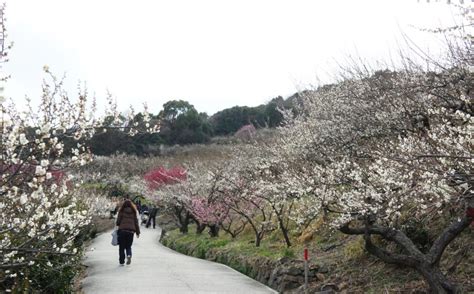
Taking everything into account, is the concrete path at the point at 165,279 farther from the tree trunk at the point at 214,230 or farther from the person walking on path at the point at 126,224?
the tree trunk at the point at 214,230

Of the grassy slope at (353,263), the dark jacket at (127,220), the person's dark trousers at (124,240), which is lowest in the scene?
the grassy slope at (353,263)

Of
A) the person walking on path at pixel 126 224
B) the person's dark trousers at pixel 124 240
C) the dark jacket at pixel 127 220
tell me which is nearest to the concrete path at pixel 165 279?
the person's dark trousers at pixel 124 240

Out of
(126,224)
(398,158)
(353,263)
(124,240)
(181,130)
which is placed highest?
(181,130)

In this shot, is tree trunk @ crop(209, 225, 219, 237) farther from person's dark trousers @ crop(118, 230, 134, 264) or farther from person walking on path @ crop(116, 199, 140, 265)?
person walking on path @ crop(116, 199, 140, 265)

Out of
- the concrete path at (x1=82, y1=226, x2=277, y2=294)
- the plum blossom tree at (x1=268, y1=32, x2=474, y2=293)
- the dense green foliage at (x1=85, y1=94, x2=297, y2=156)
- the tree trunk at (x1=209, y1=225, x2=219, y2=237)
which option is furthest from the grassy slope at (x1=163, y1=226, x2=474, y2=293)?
the dense green foliage at (x1=85, y1=94, x2=297, y2=156)

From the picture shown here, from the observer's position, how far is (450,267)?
25.8 feet

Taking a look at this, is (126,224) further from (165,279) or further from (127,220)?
(165,279)

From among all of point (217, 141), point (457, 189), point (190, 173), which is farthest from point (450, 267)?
point (217, 141)

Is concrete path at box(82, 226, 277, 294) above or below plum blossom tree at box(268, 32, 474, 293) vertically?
below

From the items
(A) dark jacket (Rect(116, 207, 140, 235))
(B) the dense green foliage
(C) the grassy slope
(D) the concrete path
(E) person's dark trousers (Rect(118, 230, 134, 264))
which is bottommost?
(D) the concrete path

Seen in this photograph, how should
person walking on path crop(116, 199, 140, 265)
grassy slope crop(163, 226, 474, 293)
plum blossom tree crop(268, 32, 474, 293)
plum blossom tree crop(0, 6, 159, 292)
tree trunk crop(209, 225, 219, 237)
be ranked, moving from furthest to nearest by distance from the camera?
1. tree trunk crop(209, 225, 219, 237)
2. person walking on path crop(116, 199, 140, 265)
3. grassy slope crop(163, 226, 474, 293)
4. plum blossom tree crop(268, 32, 474, 293)
5. plum blossom tree crop(0, 6, 159, 292)

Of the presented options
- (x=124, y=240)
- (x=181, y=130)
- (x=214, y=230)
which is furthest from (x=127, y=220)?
(x=181, y=130)

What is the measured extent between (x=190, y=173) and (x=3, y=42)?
854 inches

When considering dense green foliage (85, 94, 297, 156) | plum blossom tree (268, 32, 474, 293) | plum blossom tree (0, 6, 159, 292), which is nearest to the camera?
plum blossom tree (0, 6, 159, 292)
